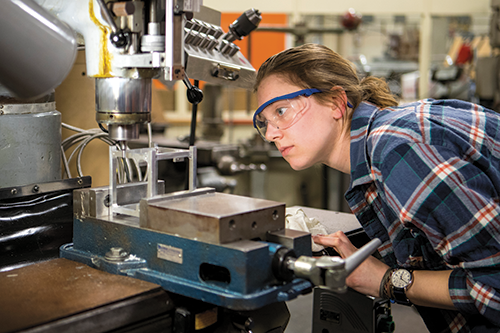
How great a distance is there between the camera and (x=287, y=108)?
3.81 feet

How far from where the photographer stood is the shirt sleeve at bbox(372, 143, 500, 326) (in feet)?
2.98

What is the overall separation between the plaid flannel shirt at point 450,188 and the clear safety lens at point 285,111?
6.5 inches

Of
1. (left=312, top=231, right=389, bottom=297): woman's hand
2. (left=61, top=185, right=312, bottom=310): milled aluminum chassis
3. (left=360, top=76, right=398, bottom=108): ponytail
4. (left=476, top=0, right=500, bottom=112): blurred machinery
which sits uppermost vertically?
(left=476, top=0, right=500, bottom=112): blurred machinery

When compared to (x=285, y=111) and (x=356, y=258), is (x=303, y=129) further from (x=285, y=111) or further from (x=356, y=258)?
(x=356, y=258)

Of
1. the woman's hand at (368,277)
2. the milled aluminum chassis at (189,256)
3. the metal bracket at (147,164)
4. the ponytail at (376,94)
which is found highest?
the ponytail at (376,94)

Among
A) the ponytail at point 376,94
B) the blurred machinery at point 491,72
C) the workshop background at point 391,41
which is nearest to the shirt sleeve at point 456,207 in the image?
the ponytail at point 376,94

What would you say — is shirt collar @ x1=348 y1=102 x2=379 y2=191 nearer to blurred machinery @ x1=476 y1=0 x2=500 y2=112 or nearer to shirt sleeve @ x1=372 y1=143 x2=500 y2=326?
shirt sleeve @ x1=372 y1=143 x2=500 y2=326

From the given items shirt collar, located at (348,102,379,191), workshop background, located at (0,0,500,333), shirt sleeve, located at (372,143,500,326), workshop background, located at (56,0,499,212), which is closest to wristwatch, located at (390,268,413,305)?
shirt sleeve, located at (372,143,500,326)

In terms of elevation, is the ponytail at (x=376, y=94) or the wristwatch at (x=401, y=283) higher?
the ponytail at (x=376, y=94)

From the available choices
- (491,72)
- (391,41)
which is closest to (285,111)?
(491,72)

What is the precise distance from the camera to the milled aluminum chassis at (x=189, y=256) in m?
0.76

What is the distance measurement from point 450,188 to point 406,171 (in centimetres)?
8

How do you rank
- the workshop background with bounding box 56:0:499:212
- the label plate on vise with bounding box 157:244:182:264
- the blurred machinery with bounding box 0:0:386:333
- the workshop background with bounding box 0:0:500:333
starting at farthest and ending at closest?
the workshop background with bounding box 56:0:499:212 → the workshop background with bounding box 0:0:500:333 → the label plate on vise with bounding box 157:244:182:264 → the blurred machinery with bounding box 0:0:386:333

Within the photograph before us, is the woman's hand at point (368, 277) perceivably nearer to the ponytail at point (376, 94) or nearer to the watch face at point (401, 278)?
the watch face at point (401, 278)
